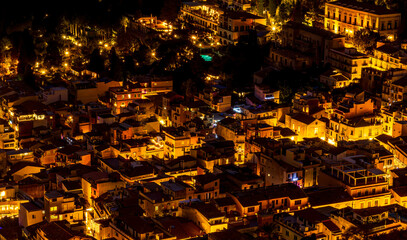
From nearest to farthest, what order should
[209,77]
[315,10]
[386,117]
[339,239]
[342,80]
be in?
[339,239] < [386,117] < [342,80] < [209,77] < [315,10]

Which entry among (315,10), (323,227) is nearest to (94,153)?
(323,227)

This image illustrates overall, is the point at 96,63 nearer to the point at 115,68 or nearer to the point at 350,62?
the point at 115,68

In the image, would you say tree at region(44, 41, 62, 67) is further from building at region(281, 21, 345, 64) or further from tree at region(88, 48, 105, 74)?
building at region(281, 21, 345, 64)

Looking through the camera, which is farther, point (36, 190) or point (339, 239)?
point (36, 190)

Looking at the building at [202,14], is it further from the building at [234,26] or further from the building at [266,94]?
the building at [266,94]

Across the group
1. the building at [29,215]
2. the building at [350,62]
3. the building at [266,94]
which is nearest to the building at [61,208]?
the building at [29,215]

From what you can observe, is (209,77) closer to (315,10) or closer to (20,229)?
(315,10)

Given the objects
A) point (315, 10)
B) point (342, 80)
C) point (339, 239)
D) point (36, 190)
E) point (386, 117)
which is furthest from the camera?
point (315, 10)

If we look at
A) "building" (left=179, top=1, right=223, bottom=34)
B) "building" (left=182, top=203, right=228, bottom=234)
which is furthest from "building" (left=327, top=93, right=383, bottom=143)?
"building" (left=179, top=1, right=223, bottom=34)
